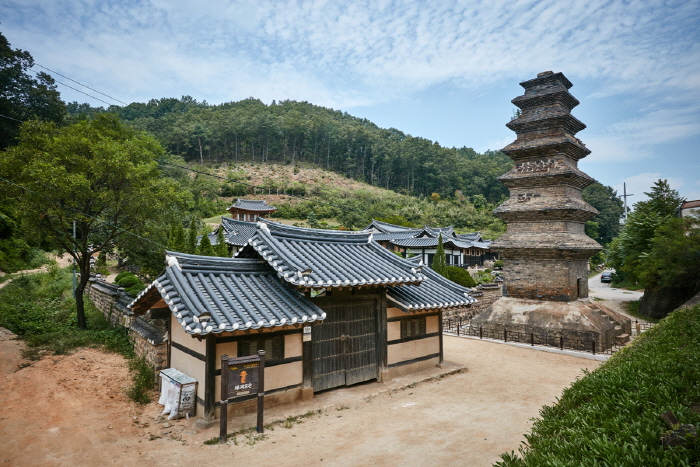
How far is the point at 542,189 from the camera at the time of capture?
16844 mm

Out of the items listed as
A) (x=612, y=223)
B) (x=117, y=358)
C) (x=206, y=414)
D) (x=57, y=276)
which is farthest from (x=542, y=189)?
(x=612, y=223)

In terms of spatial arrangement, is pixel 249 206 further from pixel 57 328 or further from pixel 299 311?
pixel 299 311

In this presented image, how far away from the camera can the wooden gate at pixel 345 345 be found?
9188mm

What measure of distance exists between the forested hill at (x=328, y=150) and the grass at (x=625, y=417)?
8568 cm

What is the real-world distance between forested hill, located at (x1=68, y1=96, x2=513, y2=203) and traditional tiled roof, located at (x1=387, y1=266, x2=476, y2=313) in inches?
3107

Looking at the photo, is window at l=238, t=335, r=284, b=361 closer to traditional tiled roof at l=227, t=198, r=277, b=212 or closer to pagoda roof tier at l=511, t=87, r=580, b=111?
pagoda roof tier at l=511, t=87, r=580, b=111

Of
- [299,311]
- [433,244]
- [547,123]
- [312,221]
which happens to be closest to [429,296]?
[299,311]

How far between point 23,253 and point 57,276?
479 centimetres

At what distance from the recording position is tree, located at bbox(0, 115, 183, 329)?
42.2 feet

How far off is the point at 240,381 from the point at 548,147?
15.7 meters

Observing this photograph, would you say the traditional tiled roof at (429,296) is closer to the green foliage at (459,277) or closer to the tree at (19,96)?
the green foliage at (459,277)

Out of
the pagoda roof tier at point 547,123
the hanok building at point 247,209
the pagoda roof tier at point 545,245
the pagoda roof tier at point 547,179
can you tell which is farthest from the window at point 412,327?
the hanok building at point 247,209

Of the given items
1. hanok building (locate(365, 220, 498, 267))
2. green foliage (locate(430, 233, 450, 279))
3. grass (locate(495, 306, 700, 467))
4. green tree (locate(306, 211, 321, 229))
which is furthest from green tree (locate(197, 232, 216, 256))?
green tree (locate(306, 211, 321, 229))

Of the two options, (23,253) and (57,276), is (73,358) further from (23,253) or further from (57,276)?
(23,253)
